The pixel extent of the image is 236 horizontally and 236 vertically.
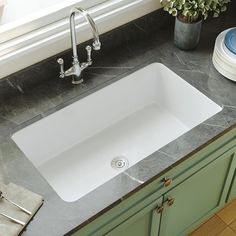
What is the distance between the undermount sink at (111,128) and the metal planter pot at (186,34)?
0.39ft

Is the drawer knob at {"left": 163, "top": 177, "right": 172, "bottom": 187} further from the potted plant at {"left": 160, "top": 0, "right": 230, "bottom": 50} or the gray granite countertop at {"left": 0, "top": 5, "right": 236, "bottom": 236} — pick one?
the potted plant at {"left": 160, "top": 0, "right": 230, "bottom": 50}

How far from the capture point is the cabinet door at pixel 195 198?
159cm

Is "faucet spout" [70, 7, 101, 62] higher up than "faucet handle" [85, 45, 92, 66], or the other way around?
"faucet spout" [70, 7, 101, 62]

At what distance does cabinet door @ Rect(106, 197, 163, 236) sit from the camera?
143cm

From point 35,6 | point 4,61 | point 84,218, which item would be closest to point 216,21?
point 35,6

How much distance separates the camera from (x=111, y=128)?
5.67 feet

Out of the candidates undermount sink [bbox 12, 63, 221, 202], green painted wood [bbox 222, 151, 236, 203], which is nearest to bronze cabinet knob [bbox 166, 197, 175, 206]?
undermount sink [bbox 12, 63, 221, 202]

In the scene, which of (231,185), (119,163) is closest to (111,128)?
(119,163)

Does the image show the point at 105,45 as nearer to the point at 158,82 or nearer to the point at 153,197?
the point at 158,82

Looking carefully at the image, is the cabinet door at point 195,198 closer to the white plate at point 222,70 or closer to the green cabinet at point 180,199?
the green cabinet at point 180,199

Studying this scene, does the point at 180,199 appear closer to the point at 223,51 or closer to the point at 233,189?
the point at 233,189

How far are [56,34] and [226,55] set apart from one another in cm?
59

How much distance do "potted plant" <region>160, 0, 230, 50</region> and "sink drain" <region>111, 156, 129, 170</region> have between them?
0.48 meters

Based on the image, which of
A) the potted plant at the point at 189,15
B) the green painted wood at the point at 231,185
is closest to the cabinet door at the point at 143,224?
the green painted wood at the point at 231,185
